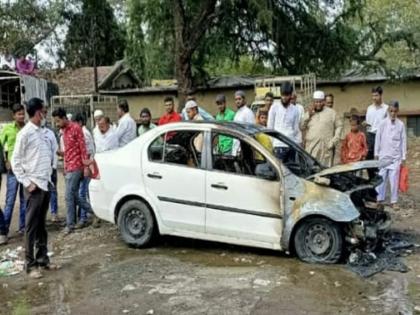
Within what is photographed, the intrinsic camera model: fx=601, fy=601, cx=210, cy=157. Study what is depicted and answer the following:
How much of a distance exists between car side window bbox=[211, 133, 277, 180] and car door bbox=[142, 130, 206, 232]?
0.70ft

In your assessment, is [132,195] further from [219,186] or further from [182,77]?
[182,77]

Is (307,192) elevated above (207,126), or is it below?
below

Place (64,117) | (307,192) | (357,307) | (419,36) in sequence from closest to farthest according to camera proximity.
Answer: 1. (357,307)
2. (307,192)
3. (64,117)
4. (419,36)

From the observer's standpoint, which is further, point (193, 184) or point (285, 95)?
point (285, 95)

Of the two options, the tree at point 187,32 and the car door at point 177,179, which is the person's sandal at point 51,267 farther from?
the tree at point 187,32

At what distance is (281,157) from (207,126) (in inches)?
42.6

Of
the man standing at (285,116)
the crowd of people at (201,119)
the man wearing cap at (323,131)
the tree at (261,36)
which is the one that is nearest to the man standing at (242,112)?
the crowd of people at (201,119)

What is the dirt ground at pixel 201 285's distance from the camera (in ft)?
19.1

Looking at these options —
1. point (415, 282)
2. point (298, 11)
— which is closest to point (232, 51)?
point (298, 11)

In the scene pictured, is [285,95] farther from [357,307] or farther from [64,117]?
[357,307]

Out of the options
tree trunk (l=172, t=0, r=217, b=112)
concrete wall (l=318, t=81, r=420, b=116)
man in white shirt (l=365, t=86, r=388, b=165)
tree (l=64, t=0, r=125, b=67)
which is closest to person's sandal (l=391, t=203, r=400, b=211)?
man in white shirt (l=365, t=86, r=388, b=165)

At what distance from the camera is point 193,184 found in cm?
769

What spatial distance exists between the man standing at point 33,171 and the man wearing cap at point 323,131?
4.22 metres

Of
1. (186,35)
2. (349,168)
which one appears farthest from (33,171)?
(186,35)
